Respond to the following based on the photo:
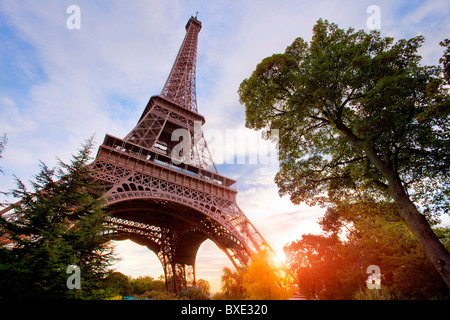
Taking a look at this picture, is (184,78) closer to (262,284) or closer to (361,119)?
(361,119)

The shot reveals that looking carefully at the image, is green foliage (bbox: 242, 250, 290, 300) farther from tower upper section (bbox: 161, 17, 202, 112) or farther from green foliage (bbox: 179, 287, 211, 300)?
tower upper section (bbox: 161, 17, 202, 112)

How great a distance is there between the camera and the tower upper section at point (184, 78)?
87.2 ft

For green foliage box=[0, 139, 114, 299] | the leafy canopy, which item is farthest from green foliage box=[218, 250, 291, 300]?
green foliage box=[0, 139, 114, 299]

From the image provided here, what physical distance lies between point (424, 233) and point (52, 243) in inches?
440

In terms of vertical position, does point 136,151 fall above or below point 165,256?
above

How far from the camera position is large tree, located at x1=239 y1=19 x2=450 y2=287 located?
609 centimetres

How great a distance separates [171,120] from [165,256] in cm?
1807

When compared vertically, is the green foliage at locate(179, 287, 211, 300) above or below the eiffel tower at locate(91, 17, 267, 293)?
below

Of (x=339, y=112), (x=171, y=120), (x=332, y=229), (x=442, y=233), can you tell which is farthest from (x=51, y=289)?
(x=332, y=229)

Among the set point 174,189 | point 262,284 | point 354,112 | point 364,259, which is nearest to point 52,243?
point 262,284

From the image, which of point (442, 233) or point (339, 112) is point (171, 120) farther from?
point (442, 233)

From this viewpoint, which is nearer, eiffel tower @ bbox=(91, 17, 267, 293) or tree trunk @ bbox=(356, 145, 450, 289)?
tree trunk @ bbox=(356, 145, 450, 289)

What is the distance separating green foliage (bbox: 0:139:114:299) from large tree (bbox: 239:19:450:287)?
8.15 meters
